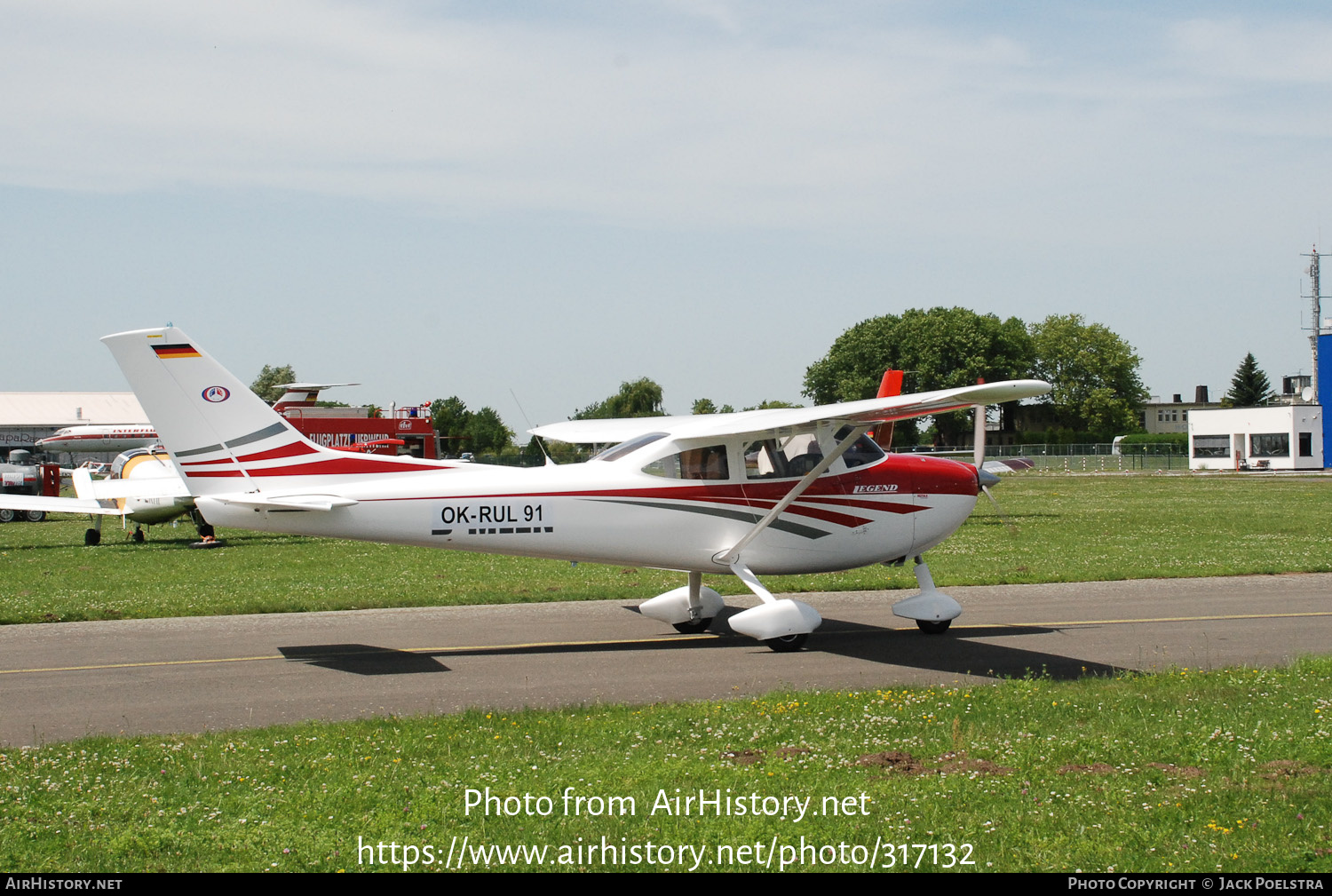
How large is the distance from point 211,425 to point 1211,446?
255ft

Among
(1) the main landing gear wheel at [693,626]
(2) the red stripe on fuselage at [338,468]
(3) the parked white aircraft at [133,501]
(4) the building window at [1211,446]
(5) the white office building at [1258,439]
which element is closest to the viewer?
(2) the red stripe on fuselage at [338,468]

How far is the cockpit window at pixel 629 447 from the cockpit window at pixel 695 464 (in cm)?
33

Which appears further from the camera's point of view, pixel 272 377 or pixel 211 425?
pixel 272 377

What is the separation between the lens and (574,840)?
5625 millimetres

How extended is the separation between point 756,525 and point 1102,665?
3.75 metres

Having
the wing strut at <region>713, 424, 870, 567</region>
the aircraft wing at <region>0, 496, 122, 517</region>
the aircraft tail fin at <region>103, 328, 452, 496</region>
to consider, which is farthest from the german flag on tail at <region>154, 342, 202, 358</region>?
the aircraft wing at <region>0, 496, 122, 517</region>

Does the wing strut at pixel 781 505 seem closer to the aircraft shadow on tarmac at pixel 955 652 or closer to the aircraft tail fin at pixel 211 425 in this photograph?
the aircraft shadow on tarmac at pixel 955 652

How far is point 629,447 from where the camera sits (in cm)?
1242

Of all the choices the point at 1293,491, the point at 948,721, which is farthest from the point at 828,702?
the point at 1293,491

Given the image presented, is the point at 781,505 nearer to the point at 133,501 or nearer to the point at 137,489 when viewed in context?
the point at 137,489

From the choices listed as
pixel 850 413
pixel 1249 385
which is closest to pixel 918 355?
pixel 1249 385

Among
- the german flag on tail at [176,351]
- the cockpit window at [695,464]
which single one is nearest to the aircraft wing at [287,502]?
the german flag on tail at [176,351]

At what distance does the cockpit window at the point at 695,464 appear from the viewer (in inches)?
479

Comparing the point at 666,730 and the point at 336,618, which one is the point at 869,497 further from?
the point at 336,618
